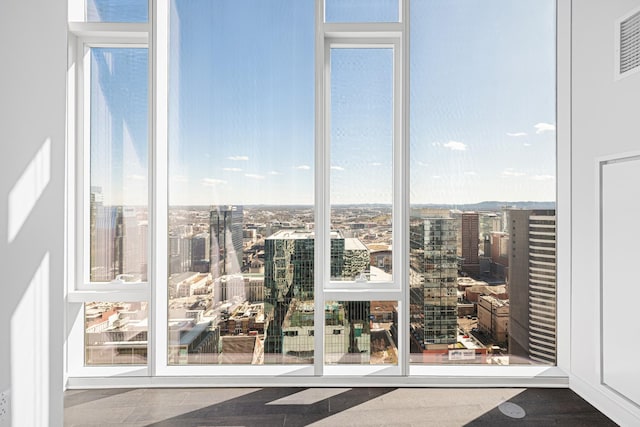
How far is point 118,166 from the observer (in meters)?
2.47

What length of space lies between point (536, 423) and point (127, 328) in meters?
2.45

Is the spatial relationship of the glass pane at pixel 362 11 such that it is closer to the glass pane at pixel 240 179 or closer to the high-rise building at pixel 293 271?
the glass pane at pixel 240 179

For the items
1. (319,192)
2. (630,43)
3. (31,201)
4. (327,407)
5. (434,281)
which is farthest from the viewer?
(434,281)

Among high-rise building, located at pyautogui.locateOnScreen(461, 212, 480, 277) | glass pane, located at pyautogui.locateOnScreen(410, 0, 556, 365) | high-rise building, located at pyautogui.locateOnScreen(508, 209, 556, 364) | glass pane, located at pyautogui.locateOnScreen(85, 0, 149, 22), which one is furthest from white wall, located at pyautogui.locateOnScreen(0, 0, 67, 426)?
high-rise building, located at pyautogui.locateOnScreen(508, 209, 556, 364)

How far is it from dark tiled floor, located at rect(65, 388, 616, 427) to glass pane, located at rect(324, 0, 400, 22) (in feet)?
7.50

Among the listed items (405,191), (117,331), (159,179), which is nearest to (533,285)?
(405,191)

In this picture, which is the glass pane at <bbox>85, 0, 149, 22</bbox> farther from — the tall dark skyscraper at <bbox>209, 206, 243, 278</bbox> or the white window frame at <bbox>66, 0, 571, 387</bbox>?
the tall dark skyscraper at <bbox>209, 206, 243, 278</bbox>

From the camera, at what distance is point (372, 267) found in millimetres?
2453

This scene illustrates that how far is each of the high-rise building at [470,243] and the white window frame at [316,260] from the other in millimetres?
419

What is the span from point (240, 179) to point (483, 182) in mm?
1558

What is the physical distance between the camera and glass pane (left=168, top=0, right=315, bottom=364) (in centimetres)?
242

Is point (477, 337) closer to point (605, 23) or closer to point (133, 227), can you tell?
point (605, 23)

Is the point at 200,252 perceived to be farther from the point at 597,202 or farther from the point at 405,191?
the point at 597,202

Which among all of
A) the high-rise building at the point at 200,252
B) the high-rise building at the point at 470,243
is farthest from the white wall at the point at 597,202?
the high-rise building at the point at 200,252
